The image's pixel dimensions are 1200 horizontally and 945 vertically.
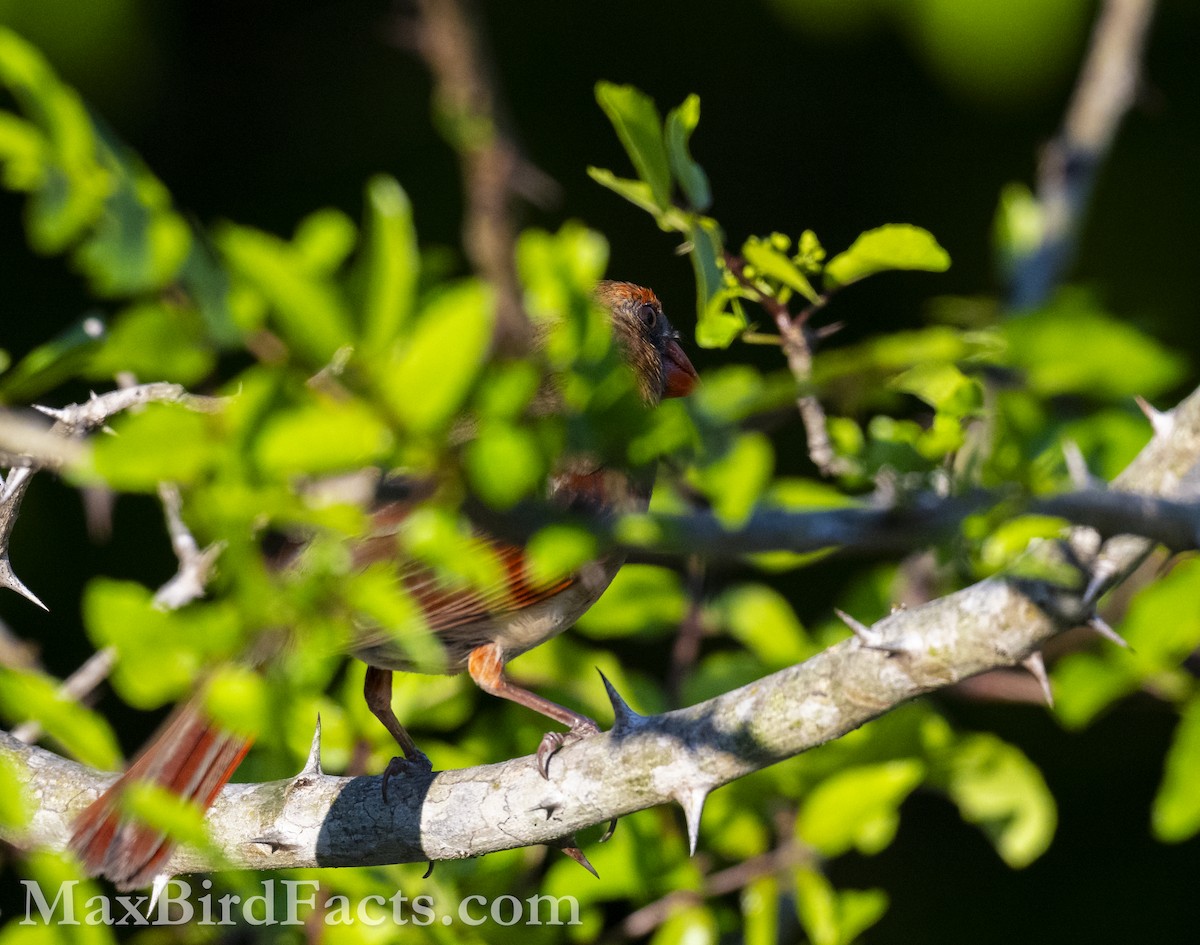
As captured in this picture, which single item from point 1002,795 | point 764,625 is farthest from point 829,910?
point 764,625

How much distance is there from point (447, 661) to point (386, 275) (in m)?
1.77

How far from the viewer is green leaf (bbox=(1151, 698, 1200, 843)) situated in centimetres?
194

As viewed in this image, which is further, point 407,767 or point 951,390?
point 407,767

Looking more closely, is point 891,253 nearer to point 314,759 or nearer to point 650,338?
point 314,759

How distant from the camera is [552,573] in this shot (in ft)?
4.05

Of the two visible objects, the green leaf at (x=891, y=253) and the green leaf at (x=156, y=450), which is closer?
the green leaf at (x=156, y=450)

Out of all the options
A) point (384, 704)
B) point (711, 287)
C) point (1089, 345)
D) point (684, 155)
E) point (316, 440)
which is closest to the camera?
point (316, 440)

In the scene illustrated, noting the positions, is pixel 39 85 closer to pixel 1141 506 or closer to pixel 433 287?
pixel 433 287

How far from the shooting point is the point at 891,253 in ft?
6.80

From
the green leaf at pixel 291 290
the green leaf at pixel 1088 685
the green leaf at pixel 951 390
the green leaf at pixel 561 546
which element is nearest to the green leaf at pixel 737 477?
the green leaf at pixel 561 546

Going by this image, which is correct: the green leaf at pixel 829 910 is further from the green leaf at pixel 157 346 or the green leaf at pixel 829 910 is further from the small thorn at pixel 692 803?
the green leaf at pixel 157 346

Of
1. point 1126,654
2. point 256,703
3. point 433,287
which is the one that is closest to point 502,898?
point 1126,654

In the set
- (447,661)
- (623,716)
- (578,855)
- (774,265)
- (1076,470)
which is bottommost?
(578,855)

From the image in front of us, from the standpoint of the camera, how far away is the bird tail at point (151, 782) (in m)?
2.21
